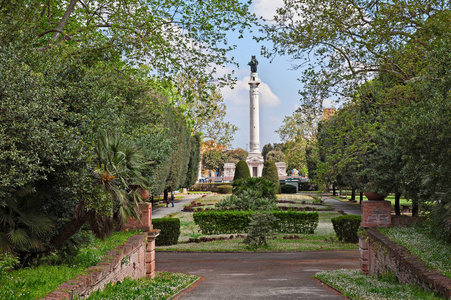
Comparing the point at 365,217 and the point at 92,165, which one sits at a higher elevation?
the point at 92,165

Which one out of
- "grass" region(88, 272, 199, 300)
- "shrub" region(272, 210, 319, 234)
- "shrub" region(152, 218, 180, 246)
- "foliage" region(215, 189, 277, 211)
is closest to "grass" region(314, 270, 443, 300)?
"grass" region(88, 272, 199, 300)

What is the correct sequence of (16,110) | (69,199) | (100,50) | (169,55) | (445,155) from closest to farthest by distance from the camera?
(16,110) < (69,199) < (445,155) < (100,50) < (169,55)

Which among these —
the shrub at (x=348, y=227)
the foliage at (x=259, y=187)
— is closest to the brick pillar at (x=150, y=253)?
the shrub at (x=348, y=227)

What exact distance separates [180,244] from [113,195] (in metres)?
14.2

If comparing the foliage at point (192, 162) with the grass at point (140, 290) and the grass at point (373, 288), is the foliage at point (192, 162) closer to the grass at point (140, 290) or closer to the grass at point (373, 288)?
the grass at point (140, 290)

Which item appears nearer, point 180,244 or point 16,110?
point 16,110

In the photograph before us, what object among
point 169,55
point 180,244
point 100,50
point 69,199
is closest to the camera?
point 69,199

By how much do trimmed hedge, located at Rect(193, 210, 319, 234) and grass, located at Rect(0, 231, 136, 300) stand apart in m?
15.2

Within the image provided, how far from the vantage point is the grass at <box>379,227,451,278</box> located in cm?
827

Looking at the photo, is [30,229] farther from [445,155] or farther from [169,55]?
[445,155]

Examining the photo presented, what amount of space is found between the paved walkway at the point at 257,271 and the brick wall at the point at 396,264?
4.52 feet

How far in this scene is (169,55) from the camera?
46.6 feet

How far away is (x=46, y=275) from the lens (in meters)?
7.35

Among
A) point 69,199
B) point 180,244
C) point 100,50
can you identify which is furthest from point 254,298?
point 180,244
